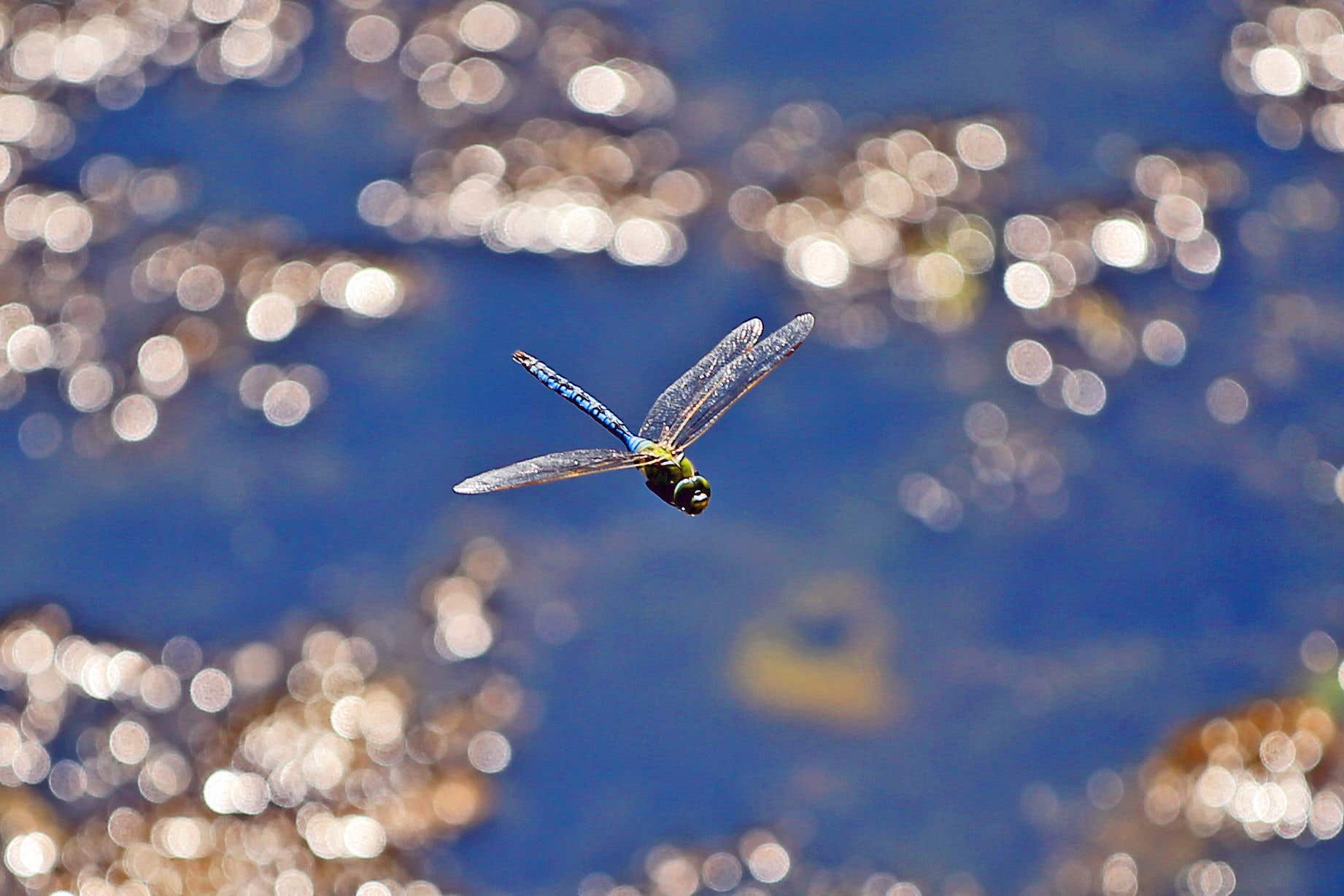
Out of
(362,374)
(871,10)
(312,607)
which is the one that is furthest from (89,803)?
(871,10)

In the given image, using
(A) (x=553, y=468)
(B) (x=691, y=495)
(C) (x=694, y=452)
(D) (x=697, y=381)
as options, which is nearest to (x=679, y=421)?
(D) (x=697, y=381)

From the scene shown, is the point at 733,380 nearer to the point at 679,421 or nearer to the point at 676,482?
the point at 679,421

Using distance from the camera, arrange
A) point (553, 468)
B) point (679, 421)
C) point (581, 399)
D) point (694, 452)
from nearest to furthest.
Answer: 1. point (553, 468)
2. point (679, 421)
3. point (581, 399)
4. point (694, 452)

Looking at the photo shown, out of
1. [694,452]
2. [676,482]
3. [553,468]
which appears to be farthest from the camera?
[694,452]

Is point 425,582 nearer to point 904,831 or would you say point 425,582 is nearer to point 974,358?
point 904,831

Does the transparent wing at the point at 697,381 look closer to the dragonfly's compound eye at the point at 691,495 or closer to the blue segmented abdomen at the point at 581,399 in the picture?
the blue segmented abdomen at the point at 581,399

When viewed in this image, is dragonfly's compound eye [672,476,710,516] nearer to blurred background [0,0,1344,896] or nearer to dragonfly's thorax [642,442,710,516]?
dragonfly's thorax [642,442,710,516]

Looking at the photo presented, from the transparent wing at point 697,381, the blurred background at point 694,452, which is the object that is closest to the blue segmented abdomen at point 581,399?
the transparent wing at point 697,381

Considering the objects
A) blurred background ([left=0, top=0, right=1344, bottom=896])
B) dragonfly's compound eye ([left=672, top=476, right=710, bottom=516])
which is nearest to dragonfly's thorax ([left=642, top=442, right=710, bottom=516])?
dragonfly's compound eye ([left=672, top=476, right=710, bottom=516])

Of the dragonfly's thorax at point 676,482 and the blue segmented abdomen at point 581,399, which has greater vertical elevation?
the dragonfly's thorax at point 676,482
